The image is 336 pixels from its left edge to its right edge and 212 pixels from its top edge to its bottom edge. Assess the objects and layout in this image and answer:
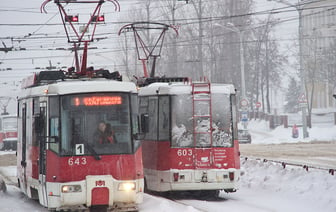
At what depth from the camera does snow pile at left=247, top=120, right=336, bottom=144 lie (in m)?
56.6

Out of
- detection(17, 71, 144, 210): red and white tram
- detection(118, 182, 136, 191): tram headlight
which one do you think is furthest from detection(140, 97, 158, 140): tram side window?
detection(118, 182, 136, 191): tram headlight

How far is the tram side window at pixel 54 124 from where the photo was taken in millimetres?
14902

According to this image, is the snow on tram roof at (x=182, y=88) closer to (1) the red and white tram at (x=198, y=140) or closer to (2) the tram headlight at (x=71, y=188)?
(1) the red and white tram at (x=198, y=140)

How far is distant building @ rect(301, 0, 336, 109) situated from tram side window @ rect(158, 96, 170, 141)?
144 ft

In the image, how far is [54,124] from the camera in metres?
15.0

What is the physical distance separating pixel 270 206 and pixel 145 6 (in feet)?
203

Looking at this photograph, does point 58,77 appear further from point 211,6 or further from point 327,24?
point 327,24

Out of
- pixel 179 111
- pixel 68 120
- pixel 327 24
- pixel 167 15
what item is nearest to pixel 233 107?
pixel 179 111

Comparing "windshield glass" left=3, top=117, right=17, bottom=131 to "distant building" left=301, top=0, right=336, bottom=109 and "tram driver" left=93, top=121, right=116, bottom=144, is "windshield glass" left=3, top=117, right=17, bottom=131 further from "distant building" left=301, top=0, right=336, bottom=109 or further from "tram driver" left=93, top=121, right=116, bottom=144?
"tram driver" left=93, top=121, right=116, bottom=144

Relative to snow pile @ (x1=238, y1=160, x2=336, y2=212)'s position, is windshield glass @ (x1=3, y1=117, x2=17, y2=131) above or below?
above

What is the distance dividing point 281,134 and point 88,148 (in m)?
51.7

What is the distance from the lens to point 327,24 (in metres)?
88.1

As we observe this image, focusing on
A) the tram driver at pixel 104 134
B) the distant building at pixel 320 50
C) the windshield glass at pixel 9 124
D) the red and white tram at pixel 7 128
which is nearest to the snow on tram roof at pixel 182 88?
the tram driver at pixel 104 134

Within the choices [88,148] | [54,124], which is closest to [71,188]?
[88,148]
